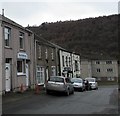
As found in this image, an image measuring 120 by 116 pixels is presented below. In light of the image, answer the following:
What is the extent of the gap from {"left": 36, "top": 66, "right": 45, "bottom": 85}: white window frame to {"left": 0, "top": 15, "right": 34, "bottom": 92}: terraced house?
2379 millimetres

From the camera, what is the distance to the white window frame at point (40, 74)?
3466 cm

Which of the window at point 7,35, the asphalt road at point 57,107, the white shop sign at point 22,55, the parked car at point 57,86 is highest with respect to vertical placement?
the window at point 7,35

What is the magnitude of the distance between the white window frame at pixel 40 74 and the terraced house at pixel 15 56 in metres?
2.38

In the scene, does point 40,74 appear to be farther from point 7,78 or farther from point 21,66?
point 7,78

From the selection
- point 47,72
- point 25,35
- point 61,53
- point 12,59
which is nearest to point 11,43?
point 12,59

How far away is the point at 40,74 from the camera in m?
35.8

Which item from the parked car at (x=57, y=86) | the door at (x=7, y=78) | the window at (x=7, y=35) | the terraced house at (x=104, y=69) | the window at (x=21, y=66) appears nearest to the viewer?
the door at (x=7, y=78)

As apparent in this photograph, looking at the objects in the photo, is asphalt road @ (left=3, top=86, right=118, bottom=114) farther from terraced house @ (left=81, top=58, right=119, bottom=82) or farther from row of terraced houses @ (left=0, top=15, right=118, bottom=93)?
terraced house @ (left=81, top=58, right=119, bottom=82)

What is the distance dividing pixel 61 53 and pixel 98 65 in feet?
195

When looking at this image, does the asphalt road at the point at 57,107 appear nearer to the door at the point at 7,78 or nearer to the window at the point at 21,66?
the door at the point at 7,78

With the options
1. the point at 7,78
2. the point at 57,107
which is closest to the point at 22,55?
the point at 7,78

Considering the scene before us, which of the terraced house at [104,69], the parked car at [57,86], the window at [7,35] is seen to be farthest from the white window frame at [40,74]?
the terraced house at [104,69]

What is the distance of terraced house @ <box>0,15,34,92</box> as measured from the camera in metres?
24.9

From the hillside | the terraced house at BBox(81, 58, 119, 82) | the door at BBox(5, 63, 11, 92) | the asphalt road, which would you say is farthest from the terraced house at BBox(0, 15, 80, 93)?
the terraced house at BBox(81, 58, 119, 82)
